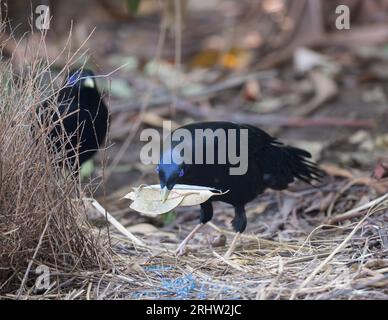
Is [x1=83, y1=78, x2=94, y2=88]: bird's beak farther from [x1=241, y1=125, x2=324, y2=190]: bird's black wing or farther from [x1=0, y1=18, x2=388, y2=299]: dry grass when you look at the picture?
[x1=241, y1=125, x2=324, y2=190]: bird's black wing

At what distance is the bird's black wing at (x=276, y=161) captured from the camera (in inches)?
146

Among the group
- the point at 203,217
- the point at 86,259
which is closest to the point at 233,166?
the point at 203,217

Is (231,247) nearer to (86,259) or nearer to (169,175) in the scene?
(169,175)

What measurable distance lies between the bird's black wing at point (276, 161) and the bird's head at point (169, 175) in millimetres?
512

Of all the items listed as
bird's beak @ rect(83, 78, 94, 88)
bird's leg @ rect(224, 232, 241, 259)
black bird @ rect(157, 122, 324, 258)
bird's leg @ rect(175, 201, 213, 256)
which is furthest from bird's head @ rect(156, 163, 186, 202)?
bird's beak @ rect(83, 78, 94, 88)

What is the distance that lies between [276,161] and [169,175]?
77 centimetres

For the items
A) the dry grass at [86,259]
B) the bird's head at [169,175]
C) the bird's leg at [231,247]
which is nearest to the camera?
the dry grass at [86,259]

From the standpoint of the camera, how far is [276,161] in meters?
3.83

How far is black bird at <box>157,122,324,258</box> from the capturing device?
334 centimetres

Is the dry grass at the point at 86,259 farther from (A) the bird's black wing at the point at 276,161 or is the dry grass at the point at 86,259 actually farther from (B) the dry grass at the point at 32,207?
(A) the bird's black wing at the point at 276,161

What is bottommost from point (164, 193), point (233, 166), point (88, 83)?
point (164, 193)

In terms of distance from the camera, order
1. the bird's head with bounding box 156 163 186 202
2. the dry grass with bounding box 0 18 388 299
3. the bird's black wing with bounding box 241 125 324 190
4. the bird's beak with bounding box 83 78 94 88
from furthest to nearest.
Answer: the bird's beak with bounding box 83 78 94 88 → the bird's black wing with bounding box 241 125 324 190 → the bird's head with bounding box 156 163 186 202 → the dry grass with bounding box 0 18 388 299

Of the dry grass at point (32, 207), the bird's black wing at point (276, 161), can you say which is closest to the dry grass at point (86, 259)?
the dry grass at point (32, 207)

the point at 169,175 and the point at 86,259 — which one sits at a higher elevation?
the point at 169,175
